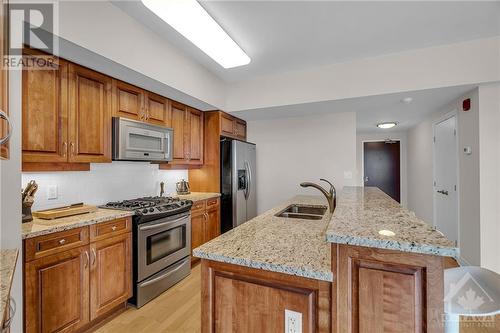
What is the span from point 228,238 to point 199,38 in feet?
5.63

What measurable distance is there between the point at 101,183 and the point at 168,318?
147cm

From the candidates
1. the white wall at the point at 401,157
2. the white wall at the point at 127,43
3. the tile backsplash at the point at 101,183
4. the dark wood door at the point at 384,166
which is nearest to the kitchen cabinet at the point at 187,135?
the tile backsplash at the point at 101,183

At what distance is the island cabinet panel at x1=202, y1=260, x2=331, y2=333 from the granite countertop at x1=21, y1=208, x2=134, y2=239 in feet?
3.90

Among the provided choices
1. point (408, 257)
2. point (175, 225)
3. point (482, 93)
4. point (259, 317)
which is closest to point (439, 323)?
point (408, 257)

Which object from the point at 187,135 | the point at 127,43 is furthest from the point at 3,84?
the point at 187,135

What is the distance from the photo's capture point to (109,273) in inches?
76.8

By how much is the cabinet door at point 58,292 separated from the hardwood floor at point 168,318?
30 centimetres

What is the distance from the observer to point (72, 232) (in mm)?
1699

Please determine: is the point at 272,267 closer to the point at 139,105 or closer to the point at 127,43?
the point at 127,43

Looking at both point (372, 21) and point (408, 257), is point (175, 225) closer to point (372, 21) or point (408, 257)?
point (408, 257)

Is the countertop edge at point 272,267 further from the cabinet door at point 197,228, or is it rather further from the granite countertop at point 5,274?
the cabinet door at point 197,228

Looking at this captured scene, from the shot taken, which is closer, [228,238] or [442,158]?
[228,238]

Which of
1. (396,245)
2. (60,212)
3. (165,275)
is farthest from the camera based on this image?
(165,275)

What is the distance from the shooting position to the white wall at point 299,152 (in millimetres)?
3877
